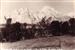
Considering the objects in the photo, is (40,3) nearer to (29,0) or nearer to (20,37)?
(29,0)

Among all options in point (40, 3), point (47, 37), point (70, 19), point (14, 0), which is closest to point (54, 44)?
point (47, 37)

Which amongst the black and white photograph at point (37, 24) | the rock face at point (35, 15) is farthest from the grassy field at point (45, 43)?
the rock face at point (35, 15)

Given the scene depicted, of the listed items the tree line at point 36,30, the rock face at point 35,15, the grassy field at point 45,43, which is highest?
the rock face at point 35,15

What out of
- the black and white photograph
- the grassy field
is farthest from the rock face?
the grassy field

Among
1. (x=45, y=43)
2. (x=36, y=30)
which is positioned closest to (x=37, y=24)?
(x=36, y=30)

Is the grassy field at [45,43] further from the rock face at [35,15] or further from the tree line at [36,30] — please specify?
the rock face at [35,15]

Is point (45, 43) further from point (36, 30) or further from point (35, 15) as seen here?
point (35, 15)

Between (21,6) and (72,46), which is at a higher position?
(21,6)

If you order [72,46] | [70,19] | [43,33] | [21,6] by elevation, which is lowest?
[72,46]
